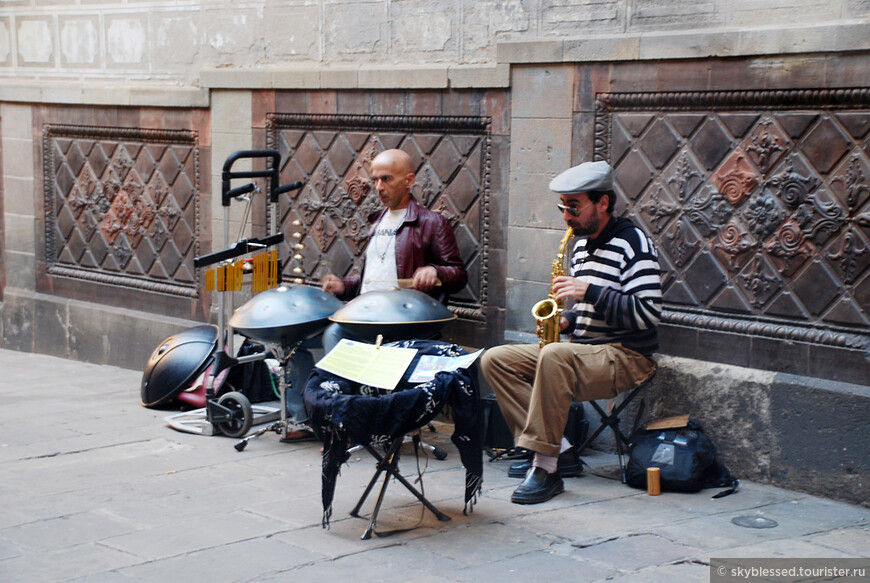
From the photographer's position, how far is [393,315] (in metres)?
6.51

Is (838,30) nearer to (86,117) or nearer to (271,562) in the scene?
(271,562)

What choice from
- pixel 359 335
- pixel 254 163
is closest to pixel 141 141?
pixel 254 163

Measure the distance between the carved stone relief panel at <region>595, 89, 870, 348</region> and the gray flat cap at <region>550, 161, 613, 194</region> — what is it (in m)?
0.59

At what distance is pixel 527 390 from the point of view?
6.07 m

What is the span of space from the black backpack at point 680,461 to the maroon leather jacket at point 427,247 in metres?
1.79

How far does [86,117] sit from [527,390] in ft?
20.5

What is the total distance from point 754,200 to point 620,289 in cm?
92

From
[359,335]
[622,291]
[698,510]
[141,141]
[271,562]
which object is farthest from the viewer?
[141,141]

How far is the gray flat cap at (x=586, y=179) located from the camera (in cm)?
603

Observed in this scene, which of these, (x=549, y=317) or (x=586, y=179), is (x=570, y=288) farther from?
(x=586, y=179)

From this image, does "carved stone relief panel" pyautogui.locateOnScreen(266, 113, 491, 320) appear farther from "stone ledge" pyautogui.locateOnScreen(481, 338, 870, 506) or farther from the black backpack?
the black backpack

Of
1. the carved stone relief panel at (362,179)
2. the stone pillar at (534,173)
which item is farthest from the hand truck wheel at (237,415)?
the stone pillar at (534,173)

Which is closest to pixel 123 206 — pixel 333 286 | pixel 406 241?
pixel 333 286

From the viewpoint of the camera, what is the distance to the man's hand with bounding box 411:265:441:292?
7023 mm
